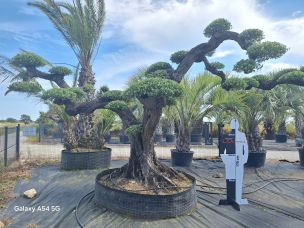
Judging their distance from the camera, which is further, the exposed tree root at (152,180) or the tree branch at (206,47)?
the tree branch at (206,47)

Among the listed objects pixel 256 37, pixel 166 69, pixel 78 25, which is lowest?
pixel 166 69

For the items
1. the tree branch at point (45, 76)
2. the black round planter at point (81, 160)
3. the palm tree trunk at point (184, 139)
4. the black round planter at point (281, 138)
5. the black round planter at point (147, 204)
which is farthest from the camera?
the black round planter at point (281, 138)

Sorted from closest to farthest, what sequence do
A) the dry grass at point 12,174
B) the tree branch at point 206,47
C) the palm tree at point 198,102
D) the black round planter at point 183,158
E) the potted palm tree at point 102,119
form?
the dry grass at point 12,174
the tree branch at point 206,47
the palm tree at point 198,102
the black round planter at point 183,158
the potted palm tree at point 102,119

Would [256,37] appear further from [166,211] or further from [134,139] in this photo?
[166,211]

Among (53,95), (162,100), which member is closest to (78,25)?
(53,95)

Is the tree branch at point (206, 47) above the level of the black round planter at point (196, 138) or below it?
above

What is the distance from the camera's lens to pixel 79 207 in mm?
4496

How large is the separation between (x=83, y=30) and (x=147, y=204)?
5196mm

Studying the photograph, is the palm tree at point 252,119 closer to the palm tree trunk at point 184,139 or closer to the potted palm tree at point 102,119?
the palm tree trunk at point 184,139

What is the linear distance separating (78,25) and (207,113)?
12.9ft

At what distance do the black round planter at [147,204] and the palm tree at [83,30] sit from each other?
3.58 meters

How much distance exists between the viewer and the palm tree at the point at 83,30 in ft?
25.2

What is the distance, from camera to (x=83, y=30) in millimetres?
7680

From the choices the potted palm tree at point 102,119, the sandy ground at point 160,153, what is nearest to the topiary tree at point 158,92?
the potted palm tree at point 102,119
